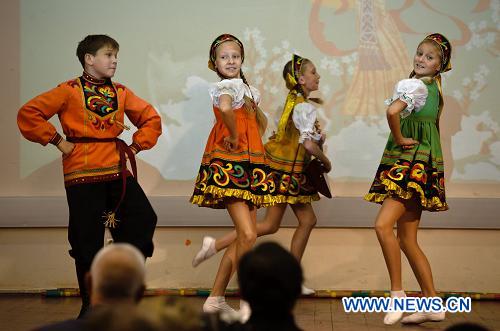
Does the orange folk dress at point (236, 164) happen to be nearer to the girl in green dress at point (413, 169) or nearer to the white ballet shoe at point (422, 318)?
the girl in green dress at point (413, 169)

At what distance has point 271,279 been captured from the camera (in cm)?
222

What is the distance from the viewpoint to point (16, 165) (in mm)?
5691

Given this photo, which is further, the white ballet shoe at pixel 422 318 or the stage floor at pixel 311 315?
the stage floor at pixel 311 315

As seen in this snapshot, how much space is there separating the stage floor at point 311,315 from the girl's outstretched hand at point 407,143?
3.05ft

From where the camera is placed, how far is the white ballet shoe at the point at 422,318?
4.42 meters

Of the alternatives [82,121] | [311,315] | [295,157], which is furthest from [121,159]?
[311,315]

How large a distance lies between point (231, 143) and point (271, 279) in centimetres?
235

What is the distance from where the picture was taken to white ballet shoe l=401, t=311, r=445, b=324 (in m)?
4.42

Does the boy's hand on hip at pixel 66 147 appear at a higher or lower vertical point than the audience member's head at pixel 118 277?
higher

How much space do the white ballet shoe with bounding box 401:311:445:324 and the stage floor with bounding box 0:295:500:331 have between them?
0.12 feet

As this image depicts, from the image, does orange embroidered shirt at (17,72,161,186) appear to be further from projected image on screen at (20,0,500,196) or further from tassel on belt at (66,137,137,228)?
projected image on screen at (20,0,500,196)

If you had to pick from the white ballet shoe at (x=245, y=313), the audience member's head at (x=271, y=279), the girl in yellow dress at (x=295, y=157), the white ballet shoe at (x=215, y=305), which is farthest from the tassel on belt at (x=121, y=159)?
the audience member's head at (x=271, y=279)

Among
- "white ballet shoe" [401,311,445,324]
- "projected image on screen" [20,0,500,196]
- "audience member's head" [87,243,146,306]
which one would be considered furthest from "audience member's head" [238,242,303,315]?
"projected image on screen" [20,0,500,196]

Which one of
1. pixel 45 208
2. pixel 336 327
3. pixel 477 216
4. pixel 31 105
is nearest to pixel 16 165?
pixel 45 208
